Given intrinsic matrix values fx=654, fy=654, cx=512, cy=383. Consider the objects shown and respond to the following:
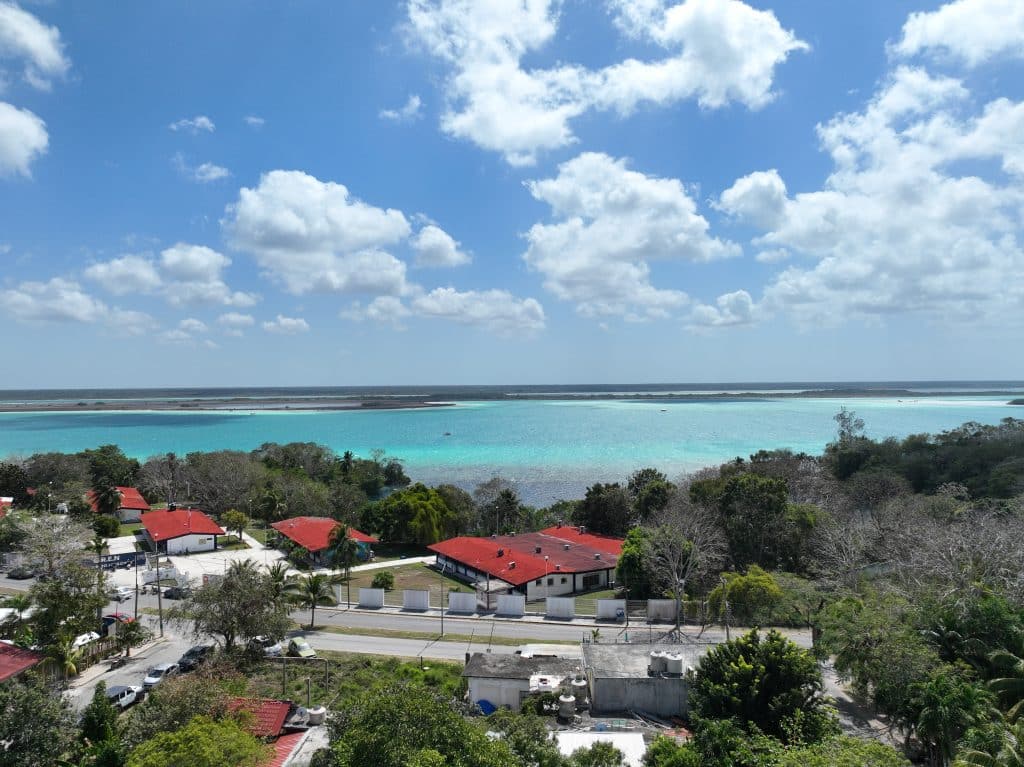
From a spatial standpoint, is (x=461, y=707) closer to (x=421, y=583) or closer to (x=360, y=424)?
(x=421, y=583)

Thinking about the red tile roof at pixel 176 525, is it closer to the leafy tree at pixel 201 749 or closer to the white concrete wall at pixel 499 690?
the white concrete wall at pixel 499 690

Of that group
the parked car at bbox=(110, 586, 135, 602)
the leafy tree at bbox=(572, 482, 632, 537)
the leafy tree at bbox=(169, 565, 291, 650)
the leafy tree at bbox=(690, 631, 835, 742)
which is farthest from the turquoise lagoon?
the leafy tree at bbox=(690, 631, 835, 742)

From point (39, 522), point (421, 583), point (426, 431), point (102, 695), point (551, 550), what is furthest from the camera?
point (426, 431)

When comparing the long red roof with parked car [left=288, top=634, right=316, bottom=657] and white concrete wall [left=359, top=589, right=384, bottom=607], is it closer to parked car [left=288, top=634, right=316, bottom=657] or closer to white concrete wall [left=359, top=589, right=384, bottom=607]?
white concrete wall [left=359, top=589, right=384, bottom=607]

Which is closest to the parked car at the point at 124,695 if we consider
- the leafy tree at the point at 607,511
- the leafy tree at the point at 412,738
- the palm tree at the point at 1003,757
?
the leafy tree at the point at 412,738

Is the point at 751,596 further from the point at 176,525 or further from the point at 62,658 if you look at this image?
the point at 176,525

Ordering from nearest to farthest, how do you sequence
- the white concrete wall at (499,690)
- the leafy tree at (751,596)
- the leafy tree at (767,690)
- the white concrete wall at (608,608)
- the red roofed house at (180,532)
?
the leafy tree at (767,690), the white concrete wall at (499,690), the leafy tree at (751,596), the white concrete wall at (608,608), the red roofed house at (180,532)

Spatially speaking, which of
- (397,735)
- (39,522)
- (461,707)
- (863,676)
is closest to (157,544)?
(39,522)
